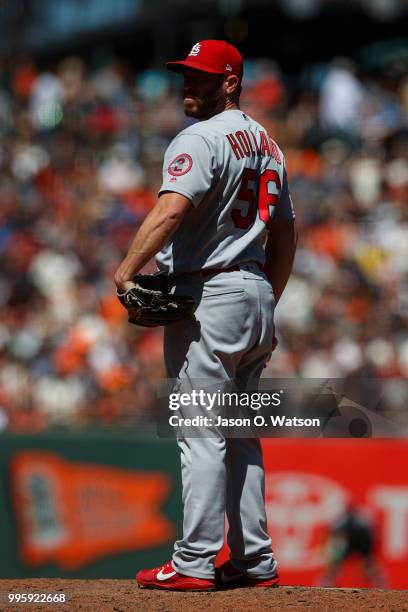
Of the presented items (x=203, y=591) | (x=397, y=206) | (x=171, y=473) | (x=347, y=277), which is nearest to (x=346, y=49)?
(x=397, y=206)

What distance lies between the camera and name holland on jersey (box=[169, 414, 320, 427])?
4098 millimetres

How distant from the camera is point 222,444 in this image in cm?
411

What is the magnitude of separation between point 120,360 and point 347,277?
6.89ft

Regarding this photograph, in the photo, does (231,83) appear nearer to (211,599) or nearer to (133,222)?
(211,599)

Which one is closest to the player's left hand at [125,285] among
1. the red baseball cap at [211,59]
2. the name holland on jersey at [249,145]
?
the name holland on jersey at [249,145]

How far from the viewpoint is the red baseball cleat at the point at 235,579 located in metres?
4.30

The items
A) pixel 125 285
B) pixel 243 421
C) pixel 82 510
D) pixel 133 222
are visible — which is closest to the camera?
pixel 125 285

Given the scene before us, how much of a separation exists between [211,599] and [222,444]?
0.57 m

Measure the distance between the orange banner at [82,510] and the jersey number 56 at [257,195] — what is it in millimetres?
3910

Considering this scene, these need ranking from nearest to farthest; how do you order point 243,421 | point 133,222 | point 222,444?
1. point 222,444
2. point 243,421
3. point 133,222

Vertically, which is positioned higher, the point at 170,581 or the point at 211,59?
the point at 211,59

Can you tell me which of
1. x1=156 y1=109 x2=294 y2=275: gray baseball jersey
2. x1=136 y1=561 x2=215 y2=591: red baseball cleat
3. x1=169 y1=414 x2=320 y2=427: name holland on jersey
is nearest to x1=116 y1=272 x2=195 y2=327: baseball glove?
x1=156 y1=109 x2=294 y2=275: gray baseball jersey

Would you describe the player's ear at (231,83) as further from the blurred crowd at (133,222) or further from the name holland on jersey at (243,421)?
the blurred crowd at (133,222)

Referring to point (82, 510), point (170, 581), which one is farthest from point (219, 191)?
point (82, 510)
